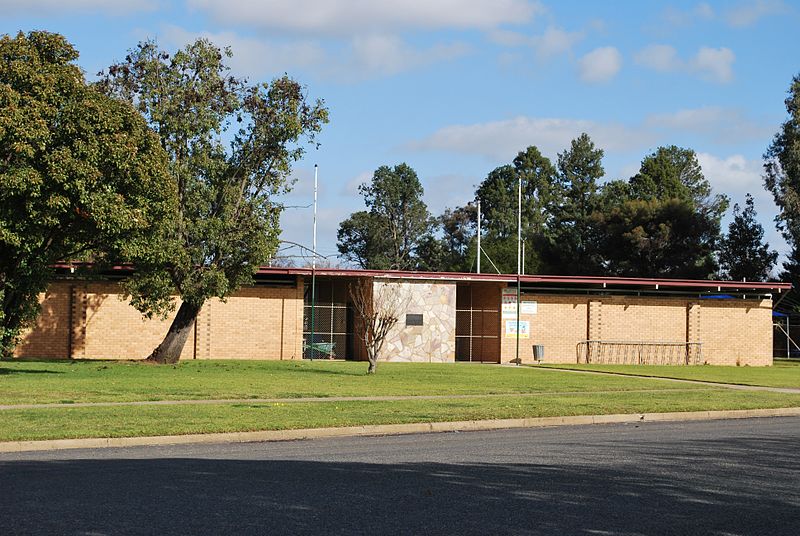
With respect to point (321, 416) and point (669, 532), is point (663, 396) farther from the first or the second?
point (669, 532)

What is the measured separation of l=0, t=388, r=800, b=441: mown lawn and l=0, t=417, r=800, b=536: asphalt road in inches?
52.9

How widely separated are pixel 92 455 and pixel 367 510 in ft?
17.5

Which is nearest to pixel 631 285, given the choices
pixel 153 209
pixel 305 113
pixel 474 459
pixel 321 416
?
pixel 305 113

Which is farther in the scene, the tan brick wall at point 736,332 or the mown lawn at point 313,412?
the tan brick wall at point 736,332

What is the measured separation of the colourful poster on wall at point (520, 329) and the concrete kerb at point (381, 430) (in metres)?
21.6

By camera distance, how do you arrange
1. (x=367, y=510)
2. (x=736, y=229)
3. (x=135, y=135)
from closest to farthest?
(x=367, y=510) → (x=135, y=135) → (x=736, y=229)

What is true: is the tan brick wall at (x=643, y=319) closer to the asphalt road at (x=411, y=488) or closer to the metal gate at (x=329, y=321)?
the metal gate at (x=329, y=321)

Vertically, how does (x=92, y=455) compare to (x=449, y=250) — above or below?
below

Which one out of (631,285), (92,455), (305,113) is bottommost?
(92,455)

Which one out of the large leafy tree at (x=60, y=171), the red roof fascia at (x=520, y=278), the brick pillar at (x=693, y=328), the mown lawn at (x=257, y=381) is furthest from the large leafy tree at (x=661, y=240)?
the large leafy tree at (x=60, y=171)

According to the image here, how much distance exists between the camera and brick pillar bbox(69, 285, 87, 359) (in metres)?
37.2

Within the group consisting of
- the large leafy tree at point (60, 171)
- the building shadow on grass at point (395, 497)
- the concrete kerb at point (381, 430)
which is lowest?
the concrete kerb at point (381, 430)

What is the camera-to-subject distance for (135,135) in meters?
25.6

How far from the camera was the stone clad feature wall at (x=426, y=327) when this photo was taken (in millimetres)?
40500
